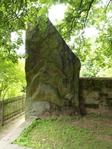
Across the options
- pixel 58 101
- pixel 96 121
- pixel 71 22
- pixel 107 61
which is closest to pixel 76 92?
pixel 58 101

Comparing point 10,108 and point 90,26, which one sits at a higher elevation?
point 90,26

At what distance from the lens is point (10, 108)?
11.8 meters

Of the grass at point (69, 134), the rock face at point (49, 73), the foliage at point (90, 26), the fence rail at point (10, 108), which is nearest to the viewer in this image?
the grass at point (69, 134)

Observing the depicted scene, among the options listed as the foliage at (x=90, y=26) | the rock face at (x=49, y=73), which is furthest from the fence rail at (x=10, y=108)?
the foliage at (x=90, y=26)

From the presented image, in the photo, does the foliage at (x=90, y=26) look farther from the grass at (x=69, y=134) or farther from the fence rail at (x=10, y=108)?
the fence rail at (x=10, y=108)

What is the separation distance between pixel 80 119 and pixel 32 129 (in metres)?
2.09

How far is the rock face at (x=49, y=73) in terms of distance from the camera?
9766mm

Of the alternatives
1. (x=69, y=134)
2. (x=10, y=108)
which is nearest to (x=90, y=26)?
(x=10, y=108)

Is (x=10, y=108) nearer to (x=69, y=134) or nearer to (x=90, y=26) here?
(x=69, y=134)

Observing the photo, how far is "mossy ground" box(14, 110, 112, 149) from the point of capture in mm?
6641

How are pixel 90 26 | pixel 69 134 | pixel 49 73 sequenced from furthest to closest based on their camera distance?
pixel 90 26 → pixel 49 73 → pixel 69 134

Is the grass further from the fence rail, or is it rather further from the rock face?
the fence rail

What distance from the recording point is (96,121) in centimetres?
914

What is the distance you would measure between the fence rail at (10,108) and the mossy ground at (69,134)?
2458 mm
